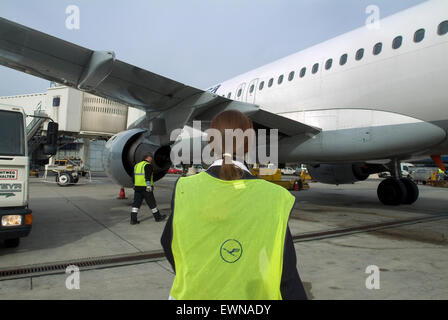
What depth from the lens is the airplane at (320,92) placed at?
5.97 meters

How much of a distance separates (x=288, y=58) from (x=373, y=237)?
5.52 m

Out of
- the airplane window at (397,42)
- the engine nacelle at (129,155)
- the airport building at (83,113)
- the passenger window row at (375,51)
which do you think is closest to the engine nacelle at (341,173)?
the passenger window row at (375,51)

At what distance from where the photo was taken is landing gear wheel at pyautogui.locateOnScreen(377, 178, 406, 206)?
34.2ft

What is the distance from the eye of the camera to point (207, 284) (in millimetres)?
1202

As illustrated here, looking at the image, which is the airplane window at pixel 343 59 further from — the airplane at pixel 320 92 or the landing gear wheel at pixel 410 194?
the landing gear wheel at pixel 410 194

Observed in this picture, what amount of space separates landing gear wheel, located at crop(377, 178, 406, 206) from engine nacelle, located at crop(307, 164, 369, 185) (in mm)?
1388

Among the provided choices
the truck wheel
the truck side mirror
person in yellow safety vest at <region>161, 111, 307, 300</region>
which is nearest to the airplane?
the truck side mirror

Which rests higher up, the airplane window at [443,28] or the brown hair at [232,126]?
the airplane window at [443,28]

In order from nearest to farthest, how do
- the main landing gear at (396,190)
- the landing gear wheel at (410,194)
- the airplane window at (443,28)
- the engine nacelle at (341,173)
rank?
the airplane window at (443,28)
the main landing gear at (396,190)
the landing gear wheel at (410,194)
the engine nacelle at (341,173)

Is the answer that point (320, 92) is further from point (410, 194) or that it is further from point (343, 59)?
point (410, 194)

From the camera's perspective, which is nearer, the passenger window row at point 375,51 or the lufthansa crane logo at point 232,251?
the lufthansa crane logo at point 232,251

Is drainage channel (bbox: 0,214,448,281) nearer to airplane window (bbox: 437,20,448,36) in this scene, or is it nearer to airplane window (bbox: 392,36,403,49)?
airplane window (bbox: 392,36,403,49)

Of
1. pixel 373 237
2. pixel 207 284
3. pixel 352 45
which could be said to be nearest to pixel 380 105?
pixel 352 45

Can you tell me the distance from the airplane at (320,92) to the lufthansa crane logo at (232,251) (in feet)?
16.4
